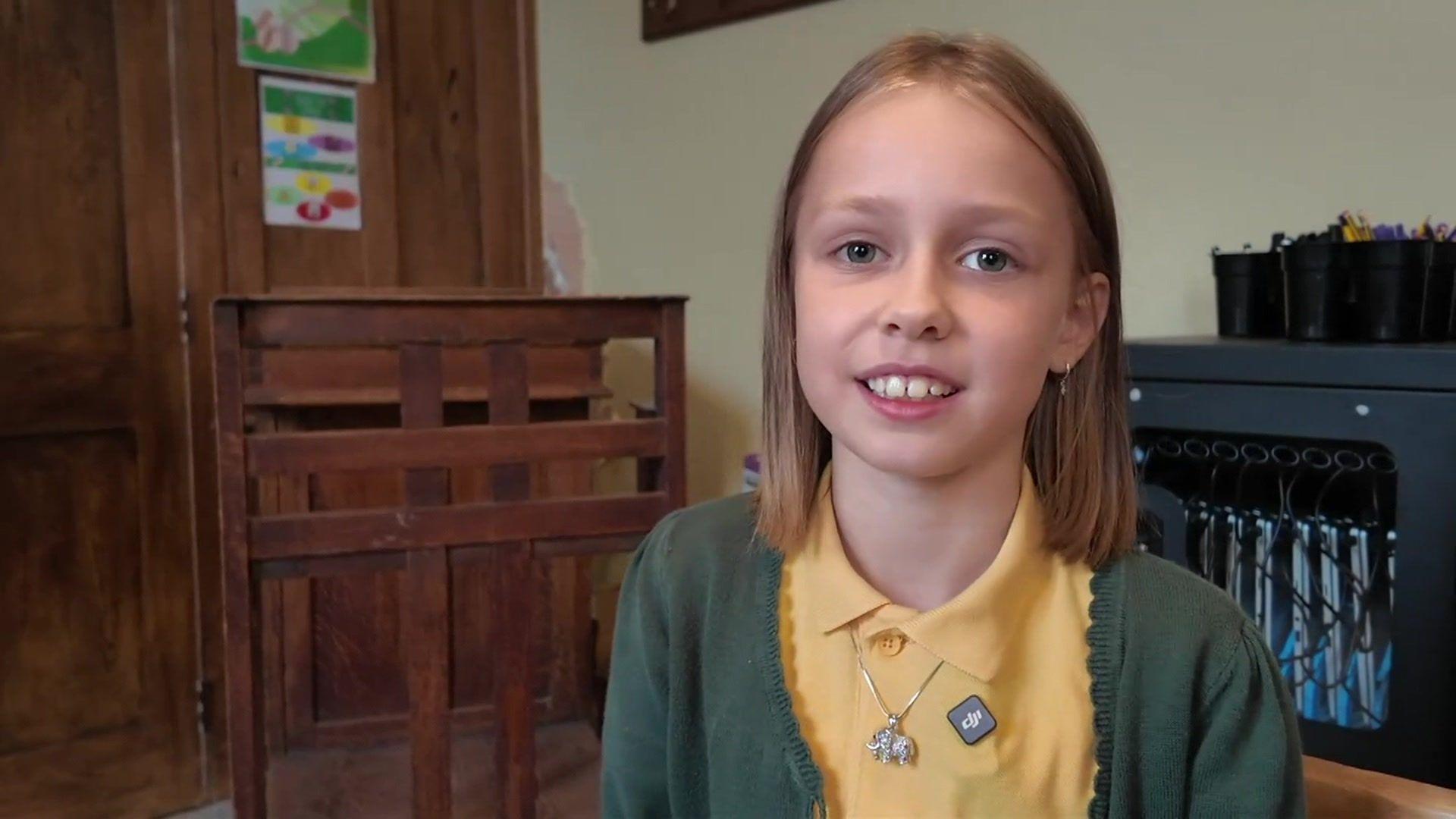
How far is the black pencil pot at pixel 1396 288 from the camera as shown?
109cm

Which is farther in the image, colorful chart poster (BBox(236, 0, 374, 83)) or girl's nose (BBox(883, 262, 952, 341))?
colorful chart poster (BBox(236, 0, 374, 83))

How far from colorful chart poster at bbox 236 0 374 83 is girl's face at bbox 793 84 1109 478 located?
171cm

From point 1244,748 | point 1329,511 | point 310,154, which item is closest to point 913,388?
point 1244,748

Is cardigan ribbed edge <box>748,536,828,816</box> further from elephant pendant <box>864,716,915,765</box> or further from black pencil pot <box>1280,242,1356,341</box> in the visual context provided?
black pencil pot <box>1280,242,1356,341</box>

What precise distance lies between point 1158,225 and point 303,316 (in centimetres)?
115

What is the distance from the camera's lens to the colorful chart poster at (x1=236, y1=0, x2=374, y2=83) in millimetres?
2047

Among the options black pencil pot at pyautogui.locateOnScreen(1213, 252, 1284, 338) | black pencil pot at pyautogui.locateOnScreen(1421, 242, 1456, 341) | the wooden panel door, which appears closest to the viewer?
black pencil pot at pyautogui.locateOnScreen(1421, 242, 1456, 341)

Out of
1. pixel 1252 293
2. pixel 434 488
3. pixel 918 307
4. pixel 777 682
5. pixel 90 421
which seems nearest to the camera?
pixel 918 307

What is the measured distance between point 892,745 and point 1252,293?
2.80 ft

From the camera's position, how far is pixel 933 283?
64 centimetres

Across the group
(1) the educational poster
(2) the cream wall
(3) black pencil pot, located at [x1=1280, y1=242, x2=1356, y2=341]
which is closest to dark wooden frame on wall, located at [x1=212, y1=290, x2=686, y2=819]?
(2) the cream wall

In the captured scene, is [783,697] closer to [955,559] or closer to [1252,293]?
[955,559]

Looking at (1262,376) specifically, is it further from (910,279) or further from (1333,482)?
(910,279)

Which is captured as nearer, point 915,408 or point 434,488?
point 915,408
